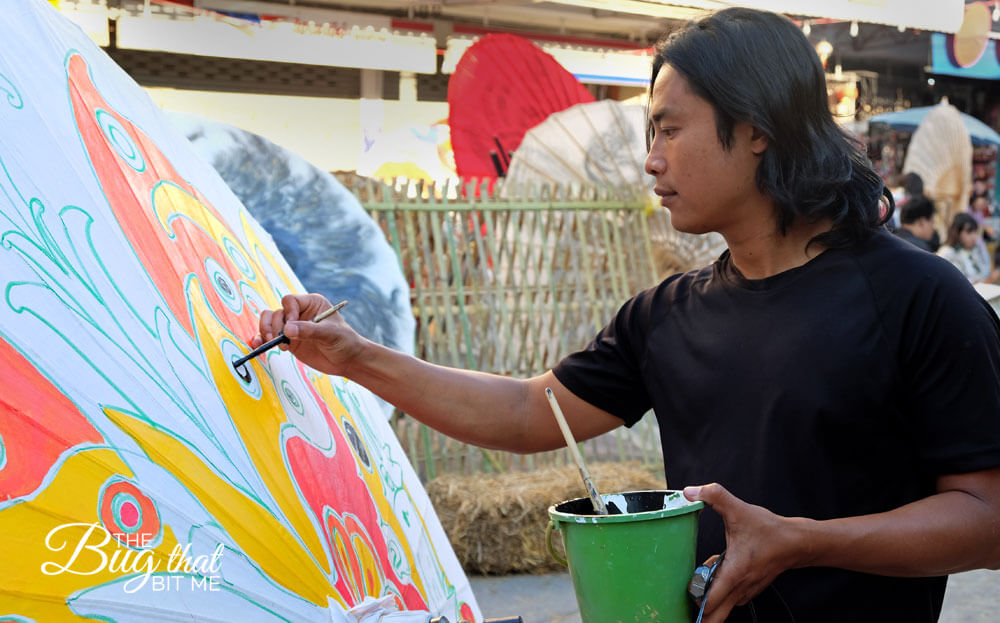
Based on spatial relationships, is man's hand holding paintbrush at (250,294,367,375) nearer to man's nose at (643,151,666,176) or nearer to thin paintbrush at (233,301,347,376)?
thin paintbrush at (233,301,347,376)

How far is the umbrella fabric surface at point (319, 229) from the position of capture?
168 inches

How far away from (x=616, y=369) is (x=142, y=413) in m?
0.74

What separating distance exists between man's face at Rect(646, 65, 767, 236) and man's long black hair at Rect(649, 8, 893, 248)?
1 cm

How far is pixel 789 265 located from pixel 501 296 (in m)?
3.75

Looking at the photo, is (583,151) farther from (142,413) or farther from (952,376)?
(142,413)

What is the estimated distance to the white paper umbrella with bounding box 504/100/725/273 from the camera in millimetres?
6449

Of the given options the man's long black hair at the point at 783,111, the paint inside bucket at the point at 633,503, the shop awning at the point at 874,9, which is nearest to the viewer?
the paint inside bucket at the point at 633,503

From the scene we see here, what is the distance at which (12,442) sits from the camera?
102cm

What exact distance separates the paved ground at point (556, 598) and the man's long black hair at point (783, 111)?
2654 mm

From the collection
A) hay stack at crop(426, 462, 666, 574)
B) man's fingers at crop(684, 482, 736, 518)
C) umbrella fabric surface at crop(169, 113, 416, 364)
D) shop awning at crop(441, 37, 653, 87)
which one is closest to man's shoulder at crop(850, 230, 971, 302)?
man's fingers at crop(684, 482, 736, 518)

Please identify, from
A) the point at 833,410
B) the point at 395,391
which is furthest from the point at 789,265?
the point at 395,391

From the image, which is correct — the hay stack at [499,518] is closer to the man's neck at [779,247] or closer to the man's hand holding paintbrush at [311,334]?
the man's hand holding paintbrush at [311,334]

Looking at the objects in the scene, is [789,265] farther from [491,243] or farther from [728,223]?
[491,243]

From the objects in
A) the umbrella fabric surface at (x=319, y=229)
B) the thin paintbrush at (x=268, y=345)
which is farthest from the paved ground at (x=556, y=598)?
the thin paintbrush at (x=268, y=345)
